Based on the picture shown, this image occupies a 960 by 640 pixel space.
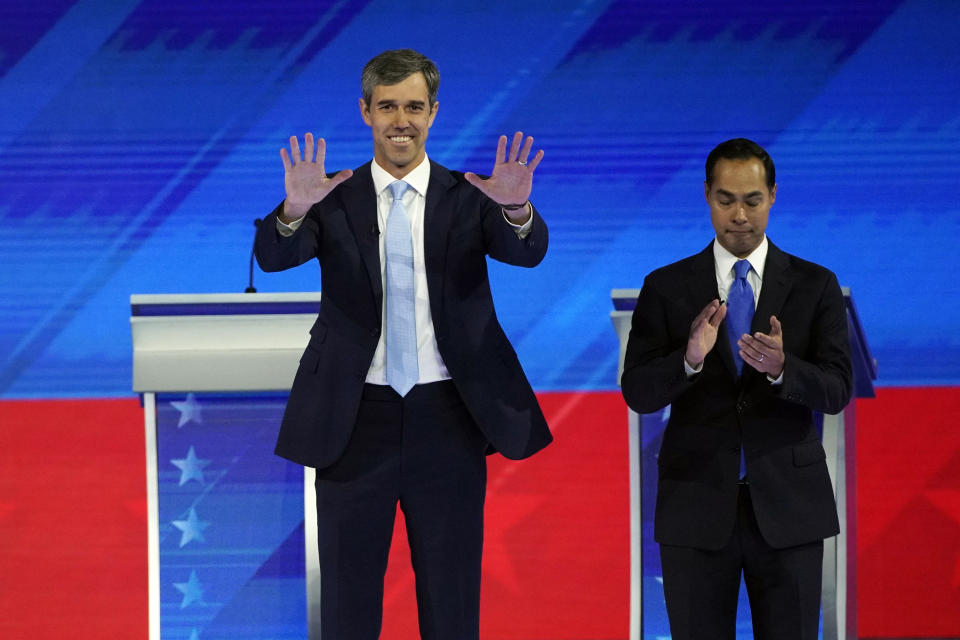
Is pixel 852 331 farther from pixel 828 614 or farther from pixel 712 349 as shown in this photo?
pixel 828 614

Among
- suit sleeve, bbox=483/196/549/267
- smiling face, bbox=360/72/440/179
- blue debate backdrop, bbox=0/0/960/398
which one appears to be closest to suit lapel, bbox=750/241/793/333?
suit sleeve, bbox=483/196/549/267

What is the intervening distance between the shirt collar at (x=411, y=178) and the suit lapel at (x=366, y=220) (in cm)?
1

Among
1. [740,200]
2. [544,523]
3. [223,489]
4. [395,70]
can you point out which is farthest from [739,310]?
[544,523]

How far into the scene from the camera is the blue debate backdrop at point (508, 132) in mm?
4348

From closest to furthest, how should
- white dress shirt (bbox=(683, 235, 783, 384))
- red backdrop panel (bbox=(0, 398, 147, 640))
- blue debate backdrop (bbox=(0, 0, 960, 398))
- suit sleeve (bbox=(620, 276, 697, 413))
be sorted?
1. suit sleeve (bbox=(620, 276, 697, 413))
2. white dress shirt (bbox=(683, 235, 783, 384))
3. red backdrop panel (bbox=(0, 398, 147, 640))
4. blue debate backdrop (bbox=(0, 0, 960, 398))

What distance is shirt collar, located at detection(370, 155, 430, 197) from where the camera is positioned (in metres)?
2.27

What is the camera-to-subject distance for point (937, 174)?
4.33m

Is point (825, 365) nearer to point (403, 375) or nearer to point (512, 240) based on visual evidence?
point (512, 240)

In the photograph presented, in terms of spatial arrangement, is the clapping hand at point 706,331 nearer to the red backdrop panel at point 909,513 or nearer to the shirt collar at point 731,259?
the shirt collar at point 731,259

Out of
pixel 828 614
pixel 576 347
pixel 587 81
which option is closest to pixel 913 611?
pixel 576 347

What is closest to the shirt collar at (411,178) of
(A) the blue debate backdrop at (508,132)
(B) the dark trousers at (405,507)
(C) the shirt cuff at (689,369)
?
(B) the dark trousers at (405,507)

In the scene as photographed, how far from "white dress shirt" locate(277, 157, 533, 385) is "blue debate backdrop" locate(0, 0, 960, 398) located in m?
2.14

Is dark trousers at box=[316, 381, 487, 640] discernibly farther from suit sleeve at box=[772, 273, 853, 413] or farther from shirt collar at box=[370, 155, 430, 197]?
suit sleeve at box=[772, 273, 853, 413]

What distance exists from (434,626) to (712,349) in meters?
0.76
